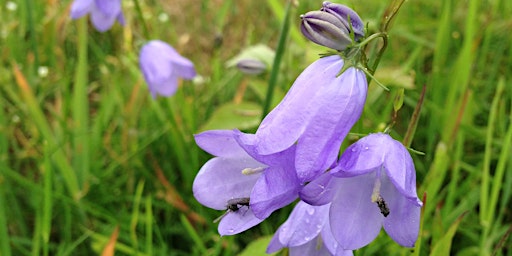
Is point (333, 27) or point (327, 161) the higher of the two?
point (333, 27)

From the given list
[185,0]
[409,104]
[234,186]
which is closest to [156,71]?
[409,104]

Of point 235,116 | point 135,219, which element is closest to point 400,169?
point 135,219

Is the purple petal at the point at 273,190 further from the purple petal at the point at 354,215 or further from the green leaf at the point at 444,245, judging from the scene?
the green leaf at the point at 444,245

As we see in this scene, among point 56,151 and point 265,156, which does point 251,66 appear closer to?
point 56,151

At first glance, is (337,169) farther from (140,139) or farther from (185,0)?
(185,0)

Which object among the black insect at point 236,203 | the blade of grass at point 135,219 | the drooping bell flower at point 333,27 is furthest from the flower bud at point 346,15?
the blade of grass at point 135,219

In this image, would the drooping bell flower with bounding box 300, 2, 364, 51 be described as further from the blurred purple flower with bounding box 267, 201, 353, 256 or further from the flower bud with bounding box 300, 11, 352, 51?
the blurred purple flower with bounding box 267, 201, 353, 256

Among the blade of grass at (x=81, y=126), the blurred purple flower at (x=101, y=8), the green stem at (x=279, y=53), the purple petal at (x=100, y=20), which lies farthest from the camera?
the purple petal at (x=100, y=20)
